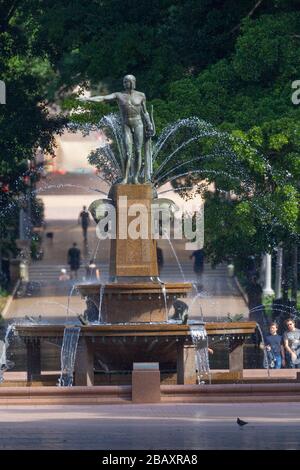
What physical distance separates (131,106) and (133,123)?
33 centimetres

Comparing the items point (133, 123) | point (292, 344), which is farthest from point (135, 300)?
point (292, 344)

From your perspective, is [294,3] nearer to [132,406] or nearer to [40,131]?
[40,131]

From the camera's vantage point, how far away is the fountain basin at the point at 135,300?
102 feet

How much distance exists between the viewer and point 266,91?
150 feet

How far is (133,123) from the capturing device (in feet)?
108

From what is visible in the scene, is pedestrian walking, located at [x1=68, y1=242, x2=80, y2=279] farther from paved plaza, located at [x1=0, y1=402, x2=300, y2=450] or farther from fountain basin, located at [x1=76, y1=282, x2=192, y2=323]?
→ paved plaza, located at [x1=0, y1=402, x2=300, y2=450]

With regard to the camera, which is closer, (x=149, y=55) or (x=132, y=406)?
(x=132, y=406)

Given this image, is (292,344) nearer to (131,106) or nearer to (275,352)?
(275,352)

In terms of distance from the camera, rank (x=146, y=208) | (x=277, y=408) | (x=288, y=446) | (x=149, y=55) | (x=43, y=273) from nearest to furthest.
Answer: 1. (x=288, y=446)
2. (x=277, y=408)
3. (x=146, y=208)
4. (x=149, y=55)
5. (x=43, y=273)

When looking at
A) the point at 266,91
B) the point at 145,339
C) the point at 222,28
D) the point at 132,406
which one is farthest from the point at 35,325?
the point at 222,28

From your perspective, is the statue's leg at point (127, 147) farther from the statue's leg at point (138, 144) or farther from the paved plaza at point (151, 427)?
the paved plaza at point (151, 427)

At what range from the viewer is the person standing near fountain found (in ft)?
107

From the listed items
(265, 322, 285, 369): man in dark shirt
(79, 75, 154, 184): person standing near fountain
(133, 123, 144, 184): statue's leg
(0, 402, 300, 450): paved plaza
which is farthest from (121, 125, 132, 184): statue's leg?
(0, 402, 300, 450): paved plaza

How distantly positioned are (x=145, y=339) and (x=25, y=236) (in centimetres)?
4463
